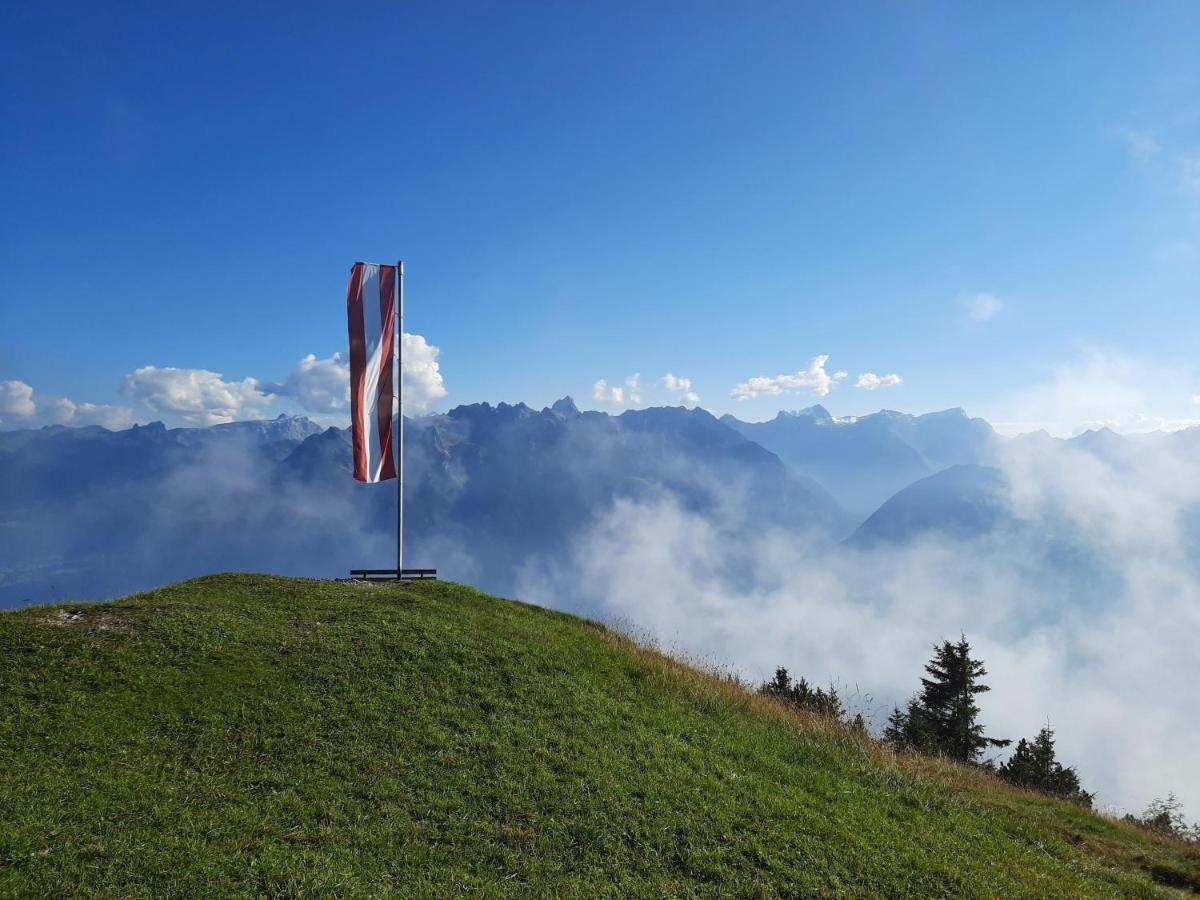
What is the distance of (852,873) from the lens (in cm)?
966

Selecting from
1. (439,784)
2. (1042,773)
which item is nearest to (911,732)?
(1042,773)

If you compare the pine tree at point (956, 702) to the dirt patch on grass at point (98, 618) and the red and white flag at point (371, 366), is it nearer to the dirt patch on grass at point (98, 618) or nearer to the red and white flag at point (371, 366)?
the red and white flag at point (371, 366)

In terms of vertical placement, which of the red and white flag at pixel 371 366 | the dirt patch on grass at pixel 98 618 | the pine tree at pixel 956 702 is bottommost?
the pine tree at pixel 956 702

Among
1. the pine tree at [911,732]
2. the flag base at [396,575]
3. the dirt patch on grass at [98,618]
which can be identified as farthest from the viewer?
the flag base at [396,575]

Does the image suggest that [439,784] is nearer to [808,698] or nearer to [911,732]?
[808,698]

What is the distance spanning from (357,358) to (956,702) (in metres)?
42.1

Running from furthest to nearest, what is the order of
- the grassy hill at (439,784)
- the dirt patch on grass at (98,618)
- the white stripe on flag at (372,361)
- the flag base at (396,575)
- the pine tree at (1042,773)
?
the flag base at (396,575) → the white stripe on flag at (372,361) → the pine tree at (1042,773) → the dirt patch on grass at (98,618) → the grassy hill at (439,784)

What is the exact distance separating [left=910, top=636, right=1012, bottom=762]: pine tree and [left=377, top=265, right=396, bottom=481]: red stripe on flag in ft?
115

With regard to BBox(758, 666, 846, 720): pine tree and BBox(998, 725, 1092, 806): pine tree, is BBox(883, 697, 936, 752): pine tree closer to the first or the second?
BBox(758, 666, 846, 720): pine tree

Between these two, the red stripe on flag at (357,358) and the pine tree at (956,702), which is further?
the pine tree at (956,702)

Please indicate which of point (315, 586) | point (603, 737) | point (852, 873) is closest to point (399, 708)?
point (603, 737)

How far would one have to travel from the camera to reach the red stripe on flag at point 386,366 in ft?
83.8

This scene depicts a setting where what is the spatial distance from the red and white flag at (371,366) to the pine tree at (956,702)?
35.4m

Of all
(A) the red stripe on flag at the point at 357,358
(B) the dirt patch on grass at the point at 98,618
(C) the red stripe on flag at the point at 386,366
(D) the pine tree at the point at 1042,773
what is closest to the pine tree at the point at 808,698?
(D) the pine tree at the point at 1042,773
